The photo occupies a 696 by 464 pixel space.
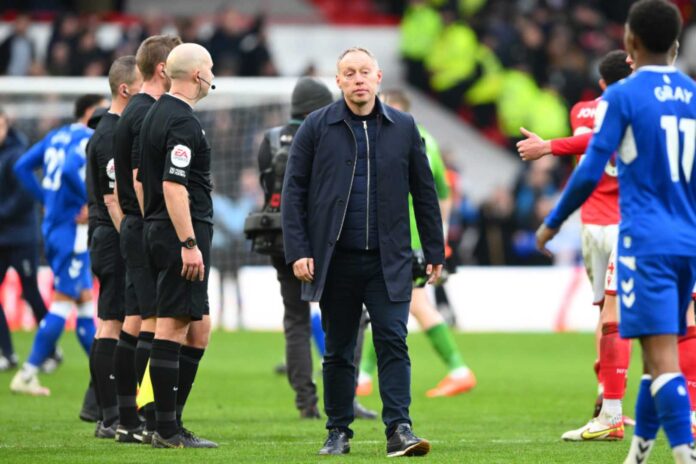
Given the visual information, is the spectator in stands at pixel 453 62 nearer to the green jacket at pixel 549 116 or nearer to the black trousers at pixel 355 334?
the green jacket at pixel 549 116


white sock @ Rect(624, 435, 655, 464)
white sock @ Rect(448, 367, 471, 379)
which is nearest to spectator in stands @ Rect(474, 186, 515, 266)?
→ white sock @ Rect(448, 367, 471, 379)

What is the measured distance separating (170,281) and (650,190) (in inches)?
110

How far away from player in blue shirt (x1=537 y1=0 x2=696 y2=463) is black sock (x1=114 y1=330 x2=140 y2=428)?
308 cm

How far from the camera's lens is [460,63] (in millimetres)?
26531

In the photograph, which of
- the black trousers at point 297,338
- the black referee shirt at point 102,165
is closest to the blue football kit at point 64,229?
the black trousers at point 297,338

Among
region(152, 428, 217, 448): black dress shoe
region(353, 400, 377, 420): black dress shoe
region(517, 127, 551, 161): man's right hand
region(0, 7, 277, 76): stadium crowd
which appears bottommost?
region(353, 400, 377, 420): black dress shoe

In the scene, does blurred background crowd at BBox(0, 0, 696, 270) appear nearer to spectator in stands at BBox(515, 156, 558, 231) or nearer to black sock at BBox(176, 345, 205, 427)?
spectator in stands at BBox(515, 156, 558, 231)

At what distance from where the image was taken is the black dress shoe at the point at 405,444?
7.55m

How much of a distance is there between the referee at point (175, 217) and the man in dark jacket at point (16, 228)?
671 cm

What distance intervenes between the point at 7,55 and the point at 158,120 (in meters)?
17.6

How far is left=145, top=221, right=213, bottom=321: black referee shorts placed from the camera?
7805 millimetres

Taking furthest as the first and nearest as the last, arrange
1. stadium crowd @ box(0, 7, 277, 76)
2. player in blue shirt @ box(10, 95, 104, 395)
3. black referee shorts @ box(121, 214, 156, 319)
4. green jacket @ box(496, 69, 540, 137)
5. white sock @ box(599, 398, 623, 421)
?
green jacket @ box(496, 69, 540, 137)
stadium crowd @ box(0, 7, 277, 76)
player in blue shirt @ box(10, 95, 104, 395)
white sock @ box(599, 398, 623, 421)
black referee shorts @ box(121, 214, 156, 319)

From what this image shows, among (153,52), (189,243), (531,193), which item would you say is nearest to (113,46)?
(531,193)

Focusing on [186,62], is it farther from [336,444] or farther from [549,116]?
[549,116]
